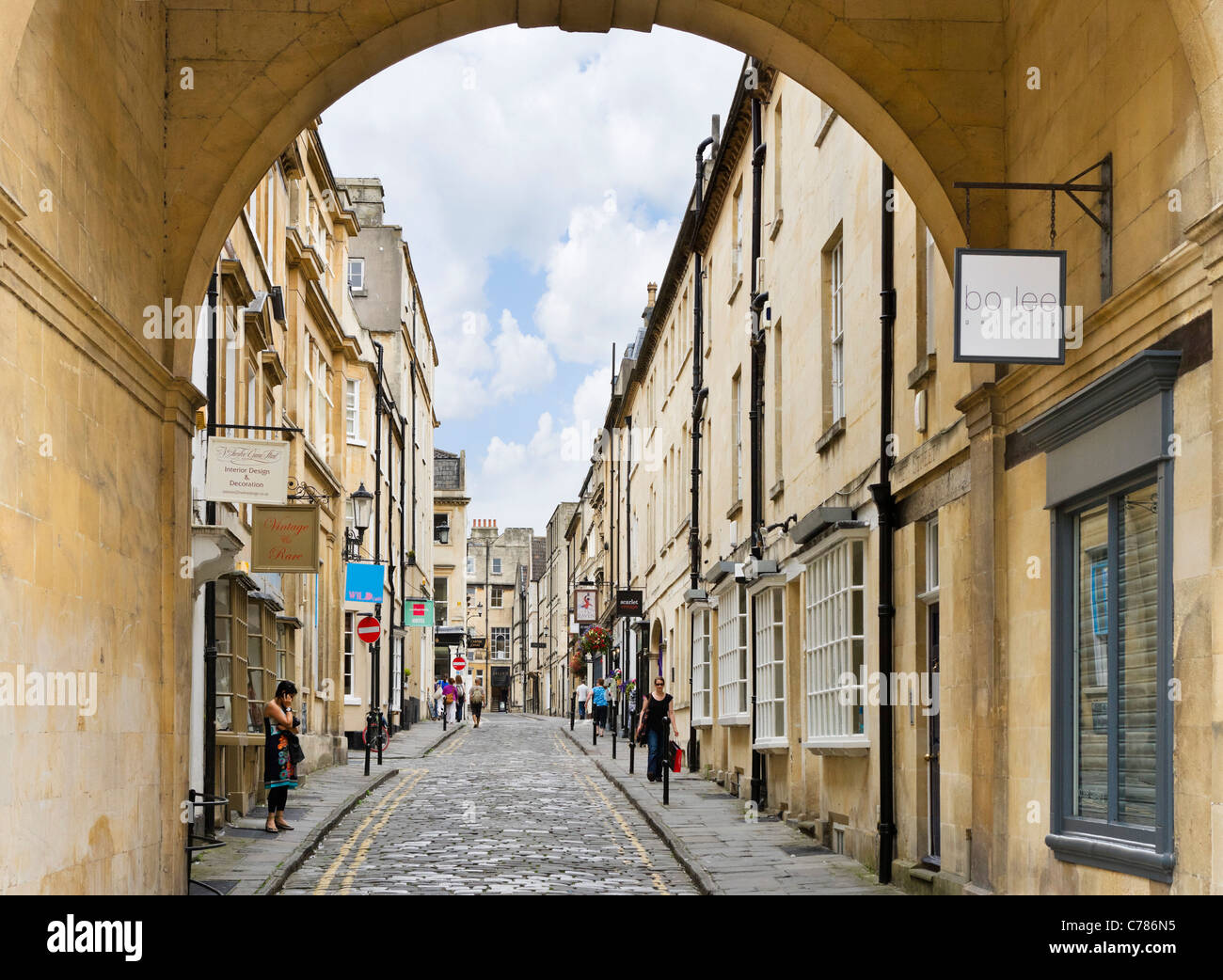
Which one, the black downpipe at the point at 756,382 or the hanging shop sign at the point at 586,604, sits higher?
the black downpipe at the point at 756,382

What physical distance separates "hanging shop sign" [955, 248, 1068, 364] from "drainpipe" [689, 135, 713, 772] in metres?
18.5

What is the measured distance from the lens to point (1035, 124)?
31.8ft

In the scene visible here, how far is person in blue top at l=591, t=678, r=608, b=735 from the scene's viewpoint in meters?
41.7

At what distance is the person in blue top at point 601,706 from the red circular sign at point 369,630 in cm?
1284

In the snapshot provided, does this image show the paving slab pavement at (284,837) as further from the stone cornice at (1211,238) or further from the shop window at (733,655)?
the stone cornice at (1211,238)

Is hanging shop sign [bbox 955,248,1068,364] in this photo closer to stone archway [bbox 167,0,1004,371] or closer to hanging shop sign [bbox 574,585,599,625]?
stone archway [bbox 167,0,1004,371]

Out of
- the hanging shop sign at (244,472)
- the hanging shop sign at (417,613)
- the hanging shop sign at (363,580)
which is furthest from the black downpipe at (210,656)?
the hanging shop sign at (417,613)

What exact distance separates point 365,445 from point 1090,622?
29.4 metres

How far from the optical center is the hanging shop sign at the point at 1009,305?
8.17m

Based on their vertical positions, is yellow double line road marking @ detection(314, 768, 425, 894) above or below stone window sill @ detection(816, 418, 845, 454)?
below

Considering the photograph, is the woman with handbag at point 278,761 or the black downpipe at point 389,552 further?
the black downpipe at point 389,552

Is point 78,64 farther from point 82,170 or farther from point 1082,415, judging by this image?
point 1082,415

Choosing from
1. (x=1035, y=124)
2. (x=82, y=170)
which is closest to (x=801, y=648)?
(x=1035, y=124)

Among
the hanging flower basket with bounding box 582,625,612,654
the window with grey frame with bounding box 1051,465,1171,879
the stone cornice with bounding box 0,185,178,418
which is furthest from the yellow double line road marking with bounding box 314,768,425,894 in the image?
the hanging flower basket with bounding box 582,625,612,654
